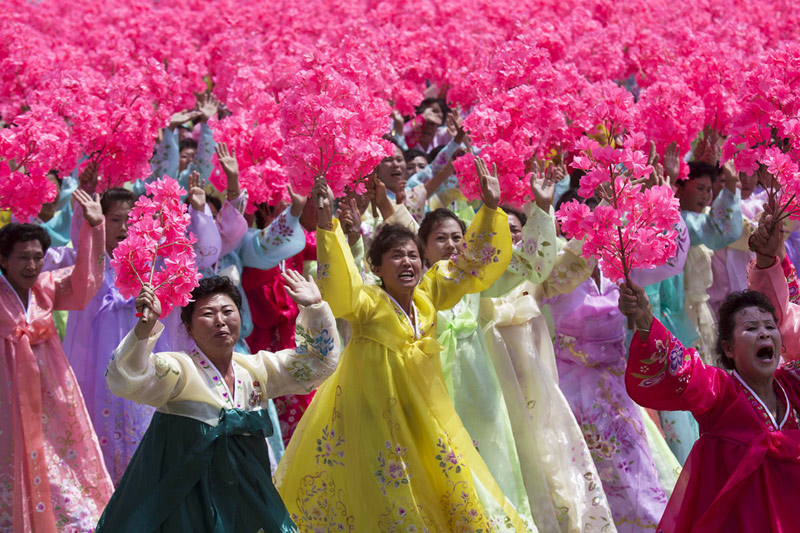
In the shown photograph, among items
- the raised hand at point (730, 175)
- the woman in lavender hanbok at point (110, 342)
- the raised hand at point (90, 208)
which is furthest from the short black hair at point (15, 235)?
the raised hand at point (730, 175)

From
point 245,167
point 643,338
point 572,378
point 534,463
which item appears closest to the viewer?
point 643,338

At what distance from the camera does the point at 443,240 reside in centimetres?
584

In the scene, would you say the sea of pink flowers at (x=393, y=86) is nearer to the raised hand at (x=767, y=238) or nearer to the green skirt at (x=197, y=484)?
the raised hand at (x=767, y=238)

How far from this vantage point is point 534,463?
18.9ft

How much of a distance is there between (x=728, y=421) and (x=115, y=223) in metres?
3.59

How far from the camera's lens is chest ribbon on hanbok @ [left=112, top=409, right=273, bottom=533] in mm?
3977

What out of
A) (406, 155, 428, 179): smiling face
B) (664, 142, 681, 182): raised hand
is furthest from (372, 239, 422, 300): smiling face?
(406, 155, 428, 179): smiling face

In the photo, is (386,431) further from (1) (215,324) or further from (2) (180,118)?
(2) (180,118)

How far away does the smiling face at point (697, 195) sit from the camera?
7297 mm

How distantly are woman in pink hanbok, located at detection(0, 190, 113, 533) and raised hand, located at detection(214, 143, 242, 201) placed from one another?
0.96 meters

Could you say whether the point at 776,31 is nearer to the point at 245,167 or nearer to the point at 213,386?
the point at 245,167

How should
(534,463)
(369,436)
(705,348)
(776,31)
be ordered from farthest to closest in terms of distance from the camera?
1. (776,31)
2. (705,348)
3. (534,463)
4. (369,436)

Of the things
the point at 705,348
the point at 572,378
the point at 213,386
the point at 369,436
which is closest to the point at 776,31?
the point at 705,348

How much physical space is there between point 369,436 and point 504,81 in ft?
8.35
